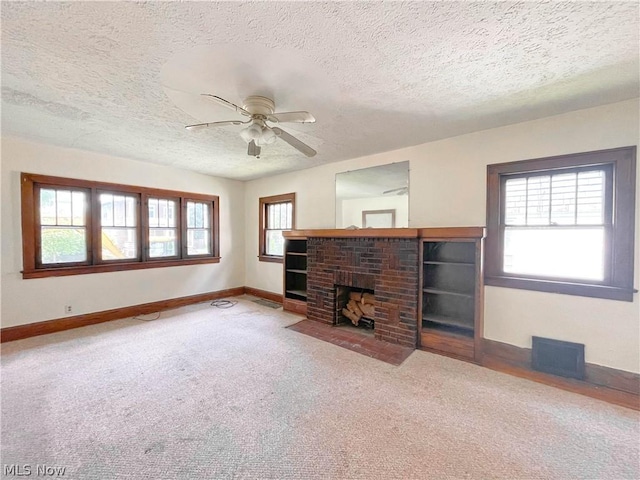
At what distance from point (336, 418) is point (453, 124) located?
9.92 ft

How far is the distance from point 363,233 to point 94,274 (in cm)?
407

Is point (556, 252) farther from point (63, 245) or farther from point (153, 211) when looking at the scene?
point (63, 245)

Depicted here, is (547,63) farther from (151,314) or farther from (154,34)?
(151,314)

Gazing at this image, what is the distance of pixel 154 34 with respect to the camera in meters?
1.50

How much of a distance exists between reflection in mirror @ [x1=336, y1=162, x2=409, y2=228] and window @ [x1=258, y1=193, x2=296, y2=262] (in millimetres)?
1327

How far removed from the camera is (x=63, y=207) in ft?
12.0

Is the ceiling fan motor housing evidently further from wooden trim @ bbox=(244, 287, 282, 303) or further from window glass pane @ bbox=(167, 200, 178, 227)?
wooden trim @ bbox=(244, 287, 282, 303)

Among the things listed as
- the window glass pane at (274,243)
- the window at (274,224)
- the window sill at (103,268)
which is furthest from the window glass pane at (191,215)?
the window glass pane at (274,243)

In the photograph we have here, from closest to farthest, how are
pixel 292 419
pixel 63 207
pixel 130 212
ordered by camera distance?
pixel 292 419, pixel 63 207, pixel 130 212

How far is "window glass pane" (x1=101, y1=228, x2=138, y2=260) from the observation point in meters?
4.04

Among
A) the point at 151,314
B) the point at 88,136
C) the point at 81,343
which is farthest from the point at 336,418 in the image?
the point at 88,136

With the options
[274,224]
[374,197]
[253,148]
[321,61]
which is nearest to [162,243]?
[274,224]

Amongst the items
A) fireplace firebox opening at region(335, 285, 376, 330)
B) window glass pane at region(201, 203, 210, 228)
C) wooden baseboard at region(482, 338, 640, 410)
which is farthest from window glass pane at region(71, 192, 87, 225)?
wooden baseboard at region(482, 338, 640, 410)

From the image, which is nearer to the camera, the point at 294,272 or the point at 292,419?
the point at 292,419
